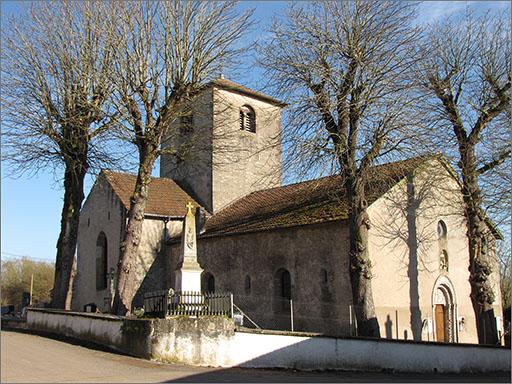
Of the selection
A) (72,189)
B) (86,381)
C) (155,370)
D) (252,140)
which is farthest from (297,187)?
(86,381)

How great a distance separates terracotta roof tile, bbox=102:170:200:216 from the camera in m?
25.4

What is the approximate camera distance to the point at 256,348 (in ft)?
44.7

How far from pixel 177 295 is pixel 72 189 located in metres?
7.62

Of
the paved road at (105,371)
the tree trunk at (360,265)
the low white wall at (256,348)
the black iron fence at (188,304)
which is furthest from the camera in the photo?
the tree trunk at (360,265)

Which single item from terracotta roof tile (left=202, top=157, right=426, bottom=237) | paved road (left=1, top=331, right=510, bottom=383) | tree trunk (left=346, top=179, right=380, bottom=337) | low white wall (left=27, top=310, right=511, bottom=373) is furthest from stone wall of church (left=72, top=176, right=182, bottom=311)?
tree trunk (left=346, top=179, right=380, bottom=337)

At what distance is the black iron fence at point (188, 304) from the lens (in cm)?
1323

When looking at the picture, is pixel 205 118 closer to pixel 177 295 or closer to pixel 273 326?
pixel 273 326

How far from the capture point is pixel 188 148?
64.5 feet

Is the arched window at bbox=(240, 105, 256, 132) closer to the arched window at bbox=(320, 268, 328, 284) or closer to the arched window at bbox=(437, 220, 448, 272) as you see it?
the arched window at bbox=(437, 220, 448, 272)

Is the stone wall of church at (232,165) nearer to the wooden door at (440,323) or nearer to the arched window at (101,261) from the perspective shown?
the arched window at (101,261)

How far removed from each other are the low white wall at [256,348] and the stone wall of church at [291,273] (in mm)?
3028

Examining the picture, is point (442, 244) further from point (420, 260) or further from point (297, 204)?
point (297, 204)

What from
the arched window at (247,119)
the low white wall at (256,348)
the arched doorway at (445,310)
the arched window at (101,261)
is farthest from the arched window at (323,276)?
the arched window at (101,261)

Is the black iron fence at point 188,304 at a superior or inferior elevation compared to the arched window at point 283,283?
inferior
